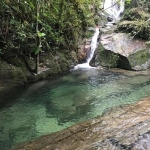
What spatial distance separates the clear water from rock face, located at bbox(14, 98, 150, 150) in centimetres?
92

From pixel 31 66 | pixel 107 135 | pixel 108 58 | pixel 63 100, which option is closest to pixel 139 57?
pixel 108 58

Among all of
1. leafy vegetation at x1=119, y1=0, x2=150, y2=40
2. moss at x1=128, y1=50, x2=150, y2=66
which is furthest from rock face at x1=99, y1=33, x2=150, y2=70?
leafy vegetation at x1=119, y1=0, x2=150, y2=40

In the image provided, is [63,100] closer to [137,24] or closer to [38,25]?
[38,25]

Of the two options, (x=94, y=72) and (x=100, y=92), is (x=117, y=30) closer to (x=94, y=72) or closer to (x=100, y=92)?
(x=94, y=72)

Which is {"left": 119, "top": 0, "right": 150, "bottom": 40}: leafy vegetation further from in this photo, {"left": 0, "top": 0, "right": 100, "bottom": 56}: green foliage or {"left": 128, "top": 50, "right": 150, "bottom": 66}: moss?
{"left": 0, "top": 0, "right": 100, "bottom": 56}: green foliage

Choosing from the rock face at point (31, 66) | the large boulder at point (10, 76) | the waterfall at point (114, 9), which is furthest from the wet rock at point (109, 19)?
the large boulder at point (10, 76)

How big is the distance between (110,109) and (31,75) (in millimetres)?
3531

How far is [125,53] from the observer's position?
10.6m

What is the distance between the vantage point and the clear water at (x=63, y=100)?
5.37m

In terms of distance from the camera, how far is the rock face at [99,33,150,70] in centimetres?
1036

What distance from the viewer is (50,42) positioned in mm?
9414

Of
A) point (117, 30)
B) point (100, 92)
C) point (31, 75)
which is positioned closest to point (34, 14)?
point (31, 75)

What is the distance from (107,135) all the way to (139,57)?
728cm

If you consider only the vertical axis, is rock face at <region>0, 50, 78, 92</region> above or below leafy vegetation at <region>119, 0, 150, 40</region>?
below
